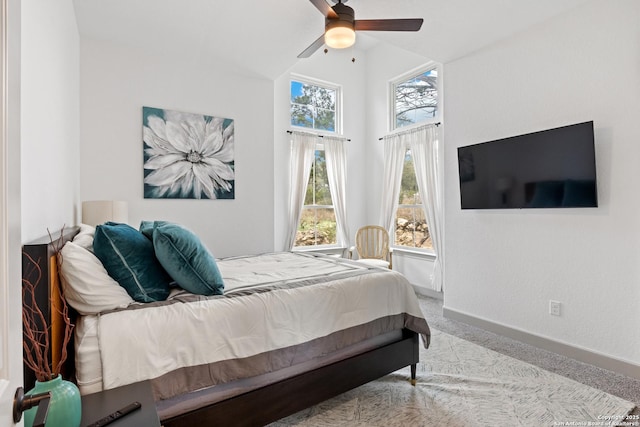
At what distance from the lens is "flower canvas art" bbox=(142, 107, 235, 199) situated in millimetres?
3574

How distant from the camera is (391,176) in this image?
5094 millimetres

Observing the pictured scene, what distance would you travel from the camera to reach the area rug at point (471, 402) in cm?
197

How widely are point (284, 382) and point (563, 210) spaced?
2634mm

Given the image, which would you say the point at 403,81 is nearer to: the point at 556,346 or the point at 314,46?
the point at 314,46

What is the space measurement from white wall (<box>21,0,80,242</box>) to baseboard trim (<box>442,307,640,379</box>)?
366 cm

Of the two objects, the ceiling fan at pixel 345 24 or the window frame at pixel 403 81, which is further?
the window frame at pixel 403 81

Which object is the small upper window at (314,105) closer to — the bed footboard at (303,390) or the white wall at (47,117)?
the white wall at (47,117)

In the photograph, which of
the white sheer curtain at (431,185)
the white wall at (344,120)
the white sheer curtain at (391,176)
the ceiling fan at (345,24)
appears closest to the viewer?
the ceiling fan at (345,24)

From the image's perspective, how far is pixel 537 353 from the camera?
9.44 ft

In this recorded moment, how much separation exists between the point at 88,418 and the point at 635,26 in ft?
12.7

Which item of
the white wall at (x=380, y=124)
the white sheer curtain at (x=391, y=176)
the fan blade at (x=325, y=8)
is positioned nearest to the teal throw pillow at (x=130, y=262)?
the fan blade at (x=325, y=8)

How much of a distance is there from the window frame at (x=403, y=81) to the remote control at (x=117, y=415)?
436 centimetres

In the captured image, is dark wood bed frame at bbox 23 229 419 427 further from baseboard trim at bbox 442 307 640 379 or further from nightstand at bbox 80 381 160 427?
baseboard trim at bbox 442 307 640 379

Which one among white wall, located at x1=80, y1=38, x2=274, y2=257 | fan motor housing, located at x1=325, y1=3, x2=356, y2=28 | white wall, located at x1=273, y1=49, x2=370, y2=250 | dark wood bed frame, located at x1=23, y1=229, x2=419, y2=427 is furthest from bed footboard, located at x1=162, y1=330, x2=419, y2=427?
white wall, located at x1=273, y1=49, x2=370, y2=250
